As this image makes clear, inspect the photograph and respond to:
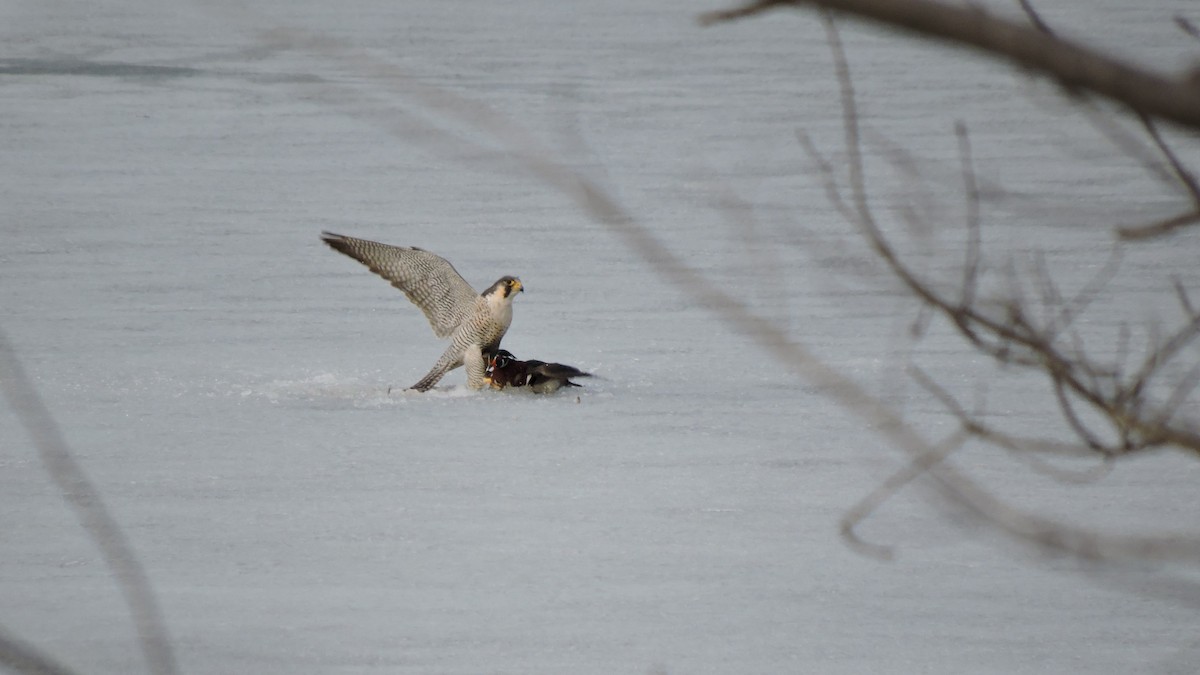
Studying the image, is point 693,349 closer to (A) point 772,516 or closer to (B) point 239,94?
(A) point 772,516

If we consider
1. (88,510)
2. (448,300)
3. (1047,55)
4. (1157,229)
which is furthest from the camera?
(448,300)

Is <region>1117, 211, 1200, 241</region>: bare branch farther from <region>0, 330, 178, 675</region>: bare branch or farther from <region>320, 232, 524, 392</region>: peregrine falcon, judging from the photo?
<region>320, 232, 524, 392</region>: peregrine falcon

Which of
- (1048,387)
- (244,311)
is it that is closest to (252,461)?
(244,311)

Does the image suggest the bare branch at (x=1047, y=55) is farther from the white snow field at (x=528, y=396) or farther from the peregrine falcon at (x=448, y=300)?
the peregrine falcon at (x=448, y=300)

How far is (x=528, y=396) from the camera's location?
488 centimetres

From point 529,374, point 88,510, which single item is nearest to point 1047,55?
point 88,510

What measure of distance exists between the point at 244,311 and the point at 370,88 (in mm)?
4274

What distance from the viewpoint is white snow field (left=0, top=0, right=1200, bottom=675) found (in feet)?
9.80

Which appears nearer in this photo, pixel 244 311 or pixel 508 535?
pixel 508 535

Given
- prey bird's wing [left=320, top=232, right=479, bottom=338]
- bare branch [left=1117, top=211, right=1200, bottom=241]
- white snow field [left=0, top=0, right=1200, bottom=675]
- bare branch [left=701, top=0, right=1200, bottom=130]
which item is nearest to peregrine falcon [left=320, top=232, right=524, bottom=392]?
prey bird's wing [left=320, top=232, right=479, bottom=338]

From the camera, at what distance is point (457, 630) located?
10.00 ft

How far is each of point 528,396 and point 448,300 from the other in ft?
1.69

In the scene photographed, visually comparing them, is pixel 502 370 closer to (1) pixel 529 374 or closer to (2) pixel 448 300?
(1) pixel 529 374

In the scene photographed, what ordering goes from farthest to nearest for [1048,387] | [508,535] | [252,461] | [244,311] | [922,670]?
[244,311] → [1048,387] → [252,461] → [508,535] → [922,670]
